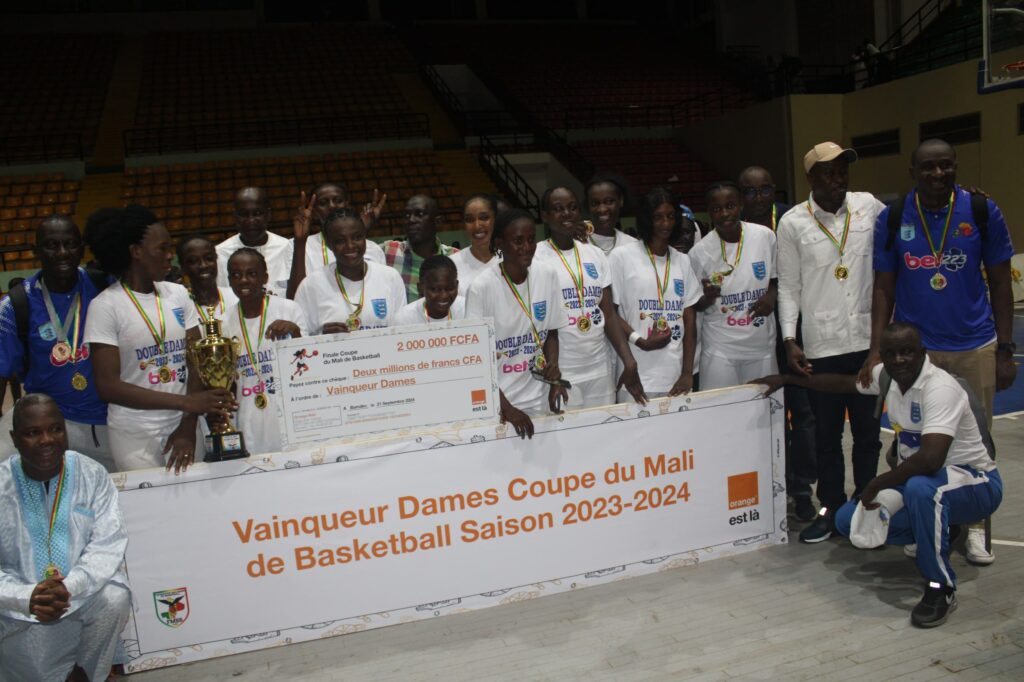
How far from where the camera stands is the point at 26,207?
13.5 m

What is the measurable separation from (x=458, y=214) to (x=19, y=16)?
1551 centimetres

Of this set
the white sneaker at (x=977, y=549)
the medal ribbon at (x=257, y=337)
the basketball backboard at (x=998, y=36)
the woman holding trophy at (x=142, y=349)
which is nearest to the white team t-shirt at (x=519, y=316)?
the medal ribbon at (x=257, y=337)

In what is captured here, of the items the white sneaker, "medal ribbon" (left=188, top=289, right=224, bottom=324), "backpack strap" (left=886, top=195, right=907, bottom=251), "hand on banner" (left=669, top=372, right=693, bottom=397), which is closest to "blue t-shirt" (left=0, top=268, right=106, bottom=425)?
"medal ribbon" (left=188, top=289, right=224, bottom=324)

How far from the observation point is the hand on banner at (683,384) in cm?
405

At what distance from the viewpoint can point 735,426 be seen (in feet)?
12.9

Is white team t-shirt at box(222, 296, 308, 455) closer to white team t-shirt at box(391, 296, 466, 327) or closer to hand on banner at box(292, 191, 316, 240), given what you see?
white team t-shirt at box(391, 296, 466, 327)

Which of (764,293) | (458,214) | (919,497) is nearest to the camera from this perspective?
(919,497)

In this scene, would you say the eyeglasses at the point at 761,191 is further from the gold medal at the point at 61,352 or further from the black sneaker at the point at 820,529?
the gold medal at the point at 61,352

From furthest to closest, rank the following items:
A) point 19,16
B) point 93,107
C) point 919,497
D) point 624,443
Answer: point 19,16 → point 93,107 → point 624,443 → point 919,497

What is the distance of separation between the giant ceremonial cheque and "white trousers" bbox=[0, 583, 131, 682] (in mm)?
263

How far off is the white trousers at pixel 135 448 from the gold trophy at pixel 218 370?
0.26 meters

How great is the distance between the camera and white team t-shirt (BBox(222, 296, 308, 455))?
3504 millimetres

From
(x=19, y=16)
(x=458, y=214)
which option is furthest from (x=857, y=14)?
(x=19, y=16)

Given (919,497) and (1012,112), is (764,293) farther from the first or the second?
(1012,112)
